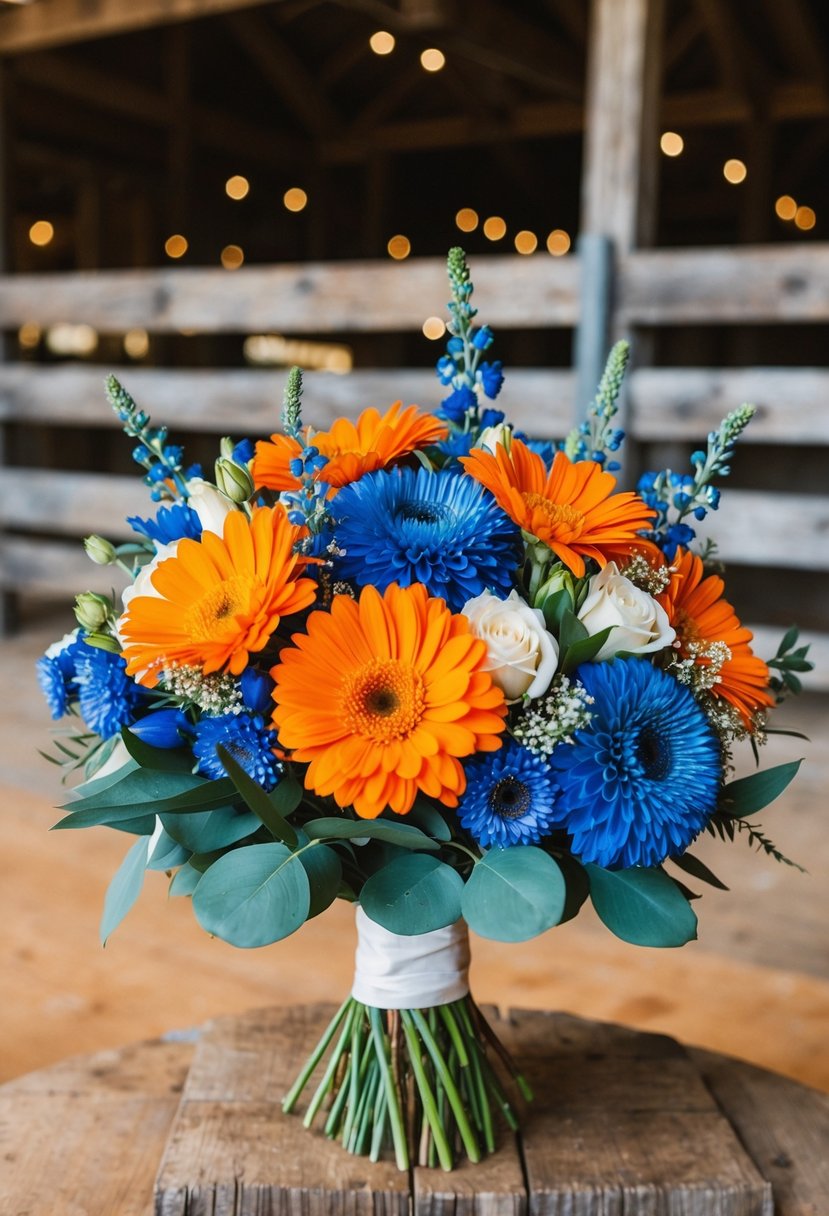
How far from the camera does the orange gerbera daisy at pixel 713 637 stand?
0.78 m

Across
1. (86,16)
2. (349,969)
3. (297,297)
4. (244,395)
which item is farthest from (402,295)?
→ (349,969)

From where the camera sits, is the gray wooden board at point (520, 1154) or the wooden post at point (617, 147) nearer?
the gray wooden board at point (520, 1154)

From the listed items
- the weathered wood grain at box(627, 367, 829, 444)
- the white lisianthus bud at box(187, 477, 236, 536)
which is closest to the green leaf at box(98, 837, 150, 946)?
the white lisianthus bud at box(187, 477, 236, 536)

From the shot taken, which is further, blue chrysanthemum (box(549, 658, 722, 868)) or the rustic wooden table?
the rustic wooden table

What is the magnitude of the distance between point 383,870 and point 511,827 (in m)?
0.09

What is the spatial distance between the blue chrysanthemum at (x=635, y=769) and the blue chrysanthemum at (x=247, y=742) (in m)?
0.17

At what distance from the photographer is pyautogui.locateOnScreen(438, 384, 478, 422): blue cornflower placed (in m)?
0.87

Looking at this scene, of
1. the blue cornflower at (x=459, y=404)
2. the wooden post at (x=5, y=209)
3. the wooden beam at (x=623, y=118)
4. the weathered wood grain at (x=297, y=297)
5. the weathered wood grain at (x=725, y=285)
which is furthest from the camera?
the wooden post at (x=5, y=209)

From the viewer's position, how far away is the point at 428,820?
0.74m

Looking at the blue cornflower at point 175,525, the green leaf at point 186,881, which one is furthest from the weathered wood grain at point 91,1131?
the blue cornflower at point 175,525

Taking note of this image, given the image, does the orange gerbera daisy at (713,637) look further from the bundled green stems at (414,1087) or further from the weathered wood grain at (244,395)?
the weathered wood grain at (244,395)

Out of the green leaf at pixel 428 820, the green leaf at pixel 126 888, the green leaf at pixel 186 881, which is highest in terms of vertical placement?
the green leaf at pixel 428 820

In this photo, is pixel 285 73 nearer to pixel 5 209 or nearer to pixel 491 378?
pixel 5 209

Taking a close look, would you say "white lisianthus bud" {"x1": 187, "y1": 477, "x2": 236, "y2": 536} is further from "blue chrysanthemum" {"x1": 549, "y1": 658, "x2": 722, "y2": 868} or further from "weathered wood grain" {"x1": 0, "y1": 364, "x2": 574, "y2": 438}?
"weathered wood grain" {"x1": 0, "y1": 364, "x2": 574, "y2": 438}
